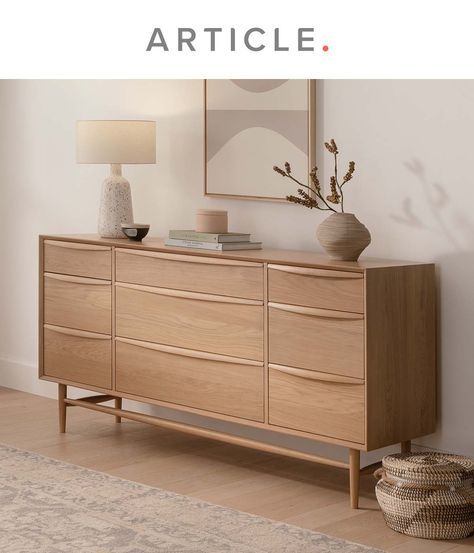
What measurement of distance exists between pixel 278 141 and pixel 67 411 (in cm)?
188

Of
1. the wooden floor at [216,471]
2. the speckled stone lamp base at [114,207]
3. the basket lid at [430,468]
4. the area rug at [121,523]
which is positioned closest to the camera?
the area rug at [121,523]

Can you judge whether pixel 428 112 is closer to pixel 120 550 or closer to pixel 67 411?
pixel 120 550

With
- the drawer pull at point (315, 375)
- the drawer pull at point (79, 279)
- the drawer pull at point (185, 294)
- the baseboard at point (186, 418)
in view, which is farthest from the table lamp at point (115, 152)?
the drawer pull at point (315, 375)

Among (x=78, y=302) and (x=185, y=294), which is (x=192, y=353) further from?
(x=78, y=302)

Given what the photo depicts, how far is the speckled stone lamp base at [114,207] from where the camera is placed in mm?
5113

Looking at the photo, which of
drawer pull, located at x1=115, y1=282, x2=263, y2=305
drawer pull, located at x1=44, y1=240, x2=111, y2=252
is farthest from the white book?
drawer pull, located at x1=44, y1=240, x2=111, y2=252

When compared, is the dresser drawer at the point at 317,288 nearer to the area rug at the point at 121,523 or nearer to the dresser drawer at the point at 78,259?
the area rug at the point at 121,523

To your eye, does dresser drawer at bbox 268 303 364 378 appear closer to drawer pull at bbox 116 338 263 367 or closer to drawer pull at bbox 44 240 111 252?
drawer pull at bbox 116 338 263 367

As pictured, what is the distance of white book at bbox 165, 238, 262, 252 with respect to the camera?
4.58 meters

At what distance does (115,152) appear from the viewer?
500cm

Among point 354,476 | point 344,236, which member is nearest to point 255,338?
point 344,236

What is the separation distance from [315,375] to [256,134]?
4.08 feet
